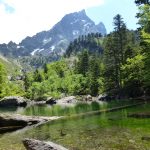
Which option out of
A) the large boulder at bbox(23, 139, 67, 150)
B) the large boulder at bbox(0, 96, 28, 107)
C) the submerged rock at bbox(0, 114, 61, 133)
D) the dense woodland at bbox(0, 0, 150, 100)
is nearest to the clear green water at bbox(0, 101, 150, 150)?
the large boulder at bbox(23, 139, 67, 150)

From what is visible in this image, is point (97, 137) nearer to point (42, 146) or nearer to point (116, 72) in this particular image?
point (42, 146)

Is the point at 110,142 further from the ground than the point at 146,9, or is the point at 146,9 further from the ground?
the point at 146,9

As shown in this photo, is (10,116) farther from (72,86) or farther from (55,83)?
(55,83)

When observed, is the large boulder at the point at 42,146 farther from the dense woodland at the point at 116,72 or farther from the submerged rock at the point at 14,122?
the dense woodland at the point at 116,72

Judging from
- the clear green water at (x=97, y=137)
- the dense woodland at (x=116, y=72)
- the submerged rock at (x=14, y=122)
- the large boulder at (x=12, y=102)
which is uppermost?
the dense woodland at (x=116, y=72)

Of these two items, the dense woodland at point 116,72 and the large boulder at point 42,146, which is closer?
the large boulder at point 42,146

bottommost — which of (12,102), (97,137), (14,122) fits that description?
(97,137)

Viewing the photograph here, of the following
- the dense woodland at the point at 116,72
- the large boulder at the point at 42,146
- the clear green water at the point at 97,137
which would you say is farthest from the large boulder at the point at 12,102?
the large boulder at the point at 42,146

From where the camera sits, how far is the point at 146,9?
5616 cm

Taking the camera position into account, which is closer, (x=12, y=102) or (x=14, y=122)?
(x=14, y=122)

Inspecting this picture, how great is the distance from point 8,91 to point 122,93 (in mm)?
45537

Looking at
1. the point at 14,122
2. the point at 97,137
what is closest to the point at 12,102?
the point at 14,122

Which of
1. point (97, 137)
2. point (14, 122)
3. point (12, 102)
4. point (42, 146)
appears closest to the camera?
point (42, 146)

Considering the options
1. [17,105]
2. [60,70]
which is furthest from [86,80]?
[60,70]
